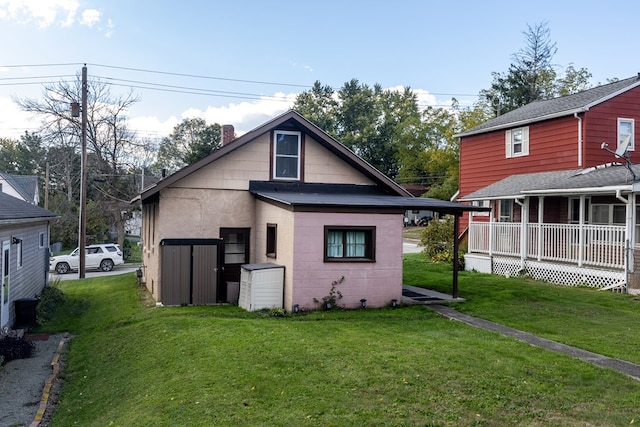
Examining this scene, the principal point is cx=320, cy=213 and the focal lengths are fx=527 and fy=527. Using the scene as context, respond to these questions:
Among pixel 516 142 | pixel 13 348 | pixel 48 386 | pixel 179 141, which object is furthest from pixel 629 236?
pixel 179 141

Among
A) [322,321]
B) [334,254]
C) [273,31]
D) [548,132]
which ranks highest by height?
[273,31]

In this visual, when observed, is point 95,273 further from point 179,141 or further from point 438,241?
point 179,141

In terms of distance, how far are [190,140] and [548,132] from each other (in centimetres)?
4711

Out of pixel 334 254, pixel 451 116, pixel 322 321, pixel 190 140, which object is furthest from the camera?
pixel 190 140

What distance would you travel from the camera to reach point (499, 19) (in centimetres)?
2241

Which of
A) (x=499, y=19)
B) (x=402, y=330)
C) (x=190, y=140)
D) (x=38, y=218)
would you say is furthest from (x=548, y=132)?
(x=190, y=140)

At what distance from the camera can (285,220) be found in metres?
13.6

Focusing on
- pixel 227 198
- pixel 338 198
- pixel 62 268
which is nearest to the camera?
pixel 338 198

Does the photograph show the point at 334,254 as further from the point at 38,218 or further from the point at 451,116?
the point at 451,116

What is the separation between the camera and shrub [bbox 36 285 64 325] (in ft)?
51.4

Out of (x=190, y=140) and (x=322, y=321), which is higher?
(x=190, y=140)

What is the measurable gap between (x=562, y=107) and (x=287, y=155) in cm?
1286

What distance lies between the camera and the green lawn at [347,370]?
6477 mm

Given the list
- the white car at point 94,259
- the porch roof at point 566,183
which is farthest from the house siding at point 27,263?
the porch roof at point 566,183
